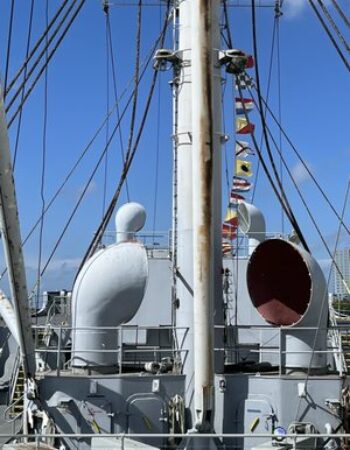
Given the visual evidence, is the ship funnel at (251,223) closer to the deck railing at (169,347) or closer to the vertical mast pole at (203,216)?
the deck railing at (169,347)

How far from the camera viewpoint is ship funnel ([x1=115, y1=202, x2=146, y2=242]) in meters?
15.7

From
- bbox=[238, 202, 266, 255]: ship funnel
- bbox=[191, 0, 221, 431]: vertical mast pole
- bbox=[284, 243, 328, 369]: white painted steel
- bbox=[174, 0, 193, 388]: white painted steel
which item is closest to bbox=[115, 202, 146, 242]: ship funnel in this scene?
bbox=[238, 202, 266, 255]: ship funnel

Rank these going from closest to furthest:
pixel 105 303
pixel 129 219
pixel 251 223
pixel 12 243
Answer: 1. pixel 12 243
2. pixel 105 303
3. pixel 129 219
4. pixel 251 223

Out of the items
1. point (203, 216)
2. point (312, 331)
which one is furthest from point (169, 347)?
point (203, 216)

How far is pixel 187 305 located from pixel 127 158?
18.5 ft

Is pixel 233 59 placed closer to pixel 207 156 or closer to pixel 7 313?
pixel 207 156

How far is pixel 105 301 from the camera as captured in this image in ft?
31.6

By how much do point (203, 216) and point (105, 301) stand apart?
2.33m

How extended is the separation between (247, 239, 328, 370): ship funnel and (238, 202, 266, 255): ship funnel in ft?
17.0

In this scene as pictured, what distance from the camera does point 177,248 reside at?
1096cm

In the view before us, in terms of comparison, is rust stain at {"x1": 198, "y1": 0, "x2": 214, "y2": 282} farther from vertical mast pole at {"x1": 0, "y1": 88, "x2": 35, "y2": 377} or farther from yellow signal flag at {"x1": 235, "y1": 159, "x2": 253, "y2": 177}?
yellow signal flag at {"x1": 235, "y1": 159, "x2": 253, "y2": 177}

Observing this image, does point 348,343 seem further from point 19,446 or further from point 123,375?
point 19,446

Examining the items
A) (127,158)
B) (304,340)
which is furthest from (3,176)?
(127,158)

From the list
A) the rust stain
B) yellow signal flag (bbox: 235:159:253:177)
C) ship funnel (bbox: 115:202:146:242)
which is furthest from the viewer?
yellow signal flag (bbox: 235:159:253:177)
